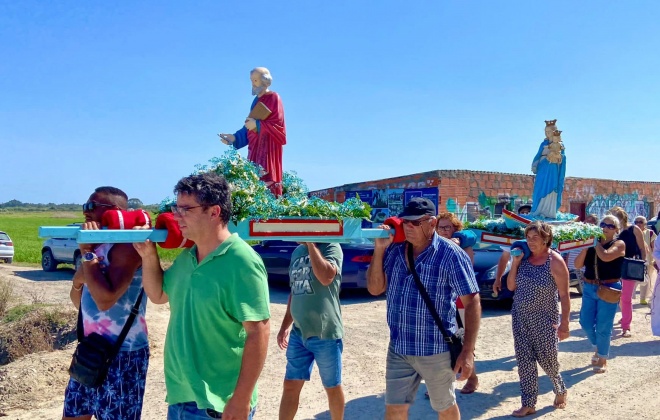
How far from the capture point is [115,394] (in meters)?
3.03

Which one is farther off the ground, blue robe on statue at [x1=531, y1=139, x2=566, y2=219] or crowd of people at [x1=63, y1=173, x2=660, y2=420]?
blue robe on statue at [x1=531, y1=139, x2=566, y2=219]

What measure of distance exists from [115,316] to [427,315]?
1.83 m

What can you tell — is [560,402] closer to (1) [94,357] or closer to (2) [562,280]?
(2) [562,280]

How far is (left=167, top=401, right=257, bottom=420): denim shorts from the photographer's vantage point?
252 cm

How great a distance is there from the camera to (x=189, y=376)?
2514 mm

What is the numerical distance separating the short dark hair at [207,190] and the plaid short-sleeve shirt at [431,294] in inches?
57.3

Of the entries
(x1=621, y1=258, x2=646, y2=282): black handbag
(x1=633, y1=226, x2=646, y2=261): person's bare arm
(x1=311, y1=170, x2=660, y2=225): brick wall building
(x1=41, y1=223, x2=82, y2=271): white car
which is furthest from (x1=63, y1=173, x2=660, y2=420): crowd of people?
(x1=41, y1=223, x2=82, y2=271): white car

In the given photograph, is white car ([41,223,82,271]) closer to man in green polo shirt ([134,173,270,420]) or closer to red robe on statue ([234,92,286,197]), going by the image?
red robe on statue ([234,92,286,197])

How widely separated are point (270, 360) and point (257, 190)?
370 cm

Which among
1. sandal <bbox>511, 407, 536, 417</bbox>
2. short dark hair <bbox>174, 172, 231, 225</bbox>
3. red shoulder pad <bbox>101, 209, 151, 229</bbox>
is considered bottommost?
sandal <bbox>511, 407, 536, 417</bbox>

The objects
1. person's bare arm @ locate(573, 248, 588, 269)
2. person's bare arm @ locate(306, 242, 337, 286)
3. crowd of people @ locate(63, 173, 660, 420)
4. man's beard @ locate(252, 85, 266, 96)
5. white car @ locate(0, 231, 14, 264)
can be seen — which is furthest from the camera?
white car @ locate(0, 231, 14, 264)

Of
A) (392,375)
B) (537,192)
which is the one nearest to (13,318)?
(392,375)

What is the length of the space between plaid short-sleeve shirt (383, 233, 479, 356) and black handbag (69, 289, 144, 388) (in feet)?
5.39

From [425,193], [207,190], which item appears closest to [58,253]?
[425,193]
